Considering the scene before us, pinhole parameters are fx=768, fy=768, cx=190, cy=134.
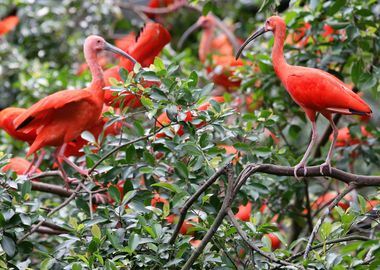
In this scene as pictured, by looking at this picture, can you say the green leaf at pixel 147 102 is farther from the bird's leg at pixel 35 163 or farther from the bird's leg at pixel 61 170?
the bird's leg at pixel 35 163

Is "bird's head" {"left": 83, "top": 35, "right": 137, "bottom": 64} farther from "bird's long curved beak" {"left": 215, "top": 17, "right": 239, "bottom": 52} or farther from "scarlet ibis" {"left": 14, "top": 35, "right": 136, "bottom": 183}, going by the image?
"bird's long curved beak" {"left": 215, "top": 17, "right": 239, "bottom": 52}

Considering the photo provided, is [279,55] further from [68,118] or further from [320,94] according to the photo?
[68,118]

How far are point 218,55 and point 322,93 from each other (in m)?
3.34

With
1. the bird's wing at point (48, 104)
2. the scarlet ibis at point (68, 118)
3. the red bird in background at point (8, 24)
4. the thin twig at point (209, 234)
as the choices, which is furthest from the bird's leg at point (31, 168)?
the red bird in background at point (8, 24)

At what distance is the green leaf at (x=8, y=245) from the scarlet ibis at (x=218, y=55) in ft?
6.49

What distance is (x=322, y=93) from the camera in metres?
3.71

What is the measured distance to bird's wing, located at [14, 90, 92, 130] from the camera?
4.10 metres

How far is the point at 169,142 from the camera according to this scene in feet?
12.2

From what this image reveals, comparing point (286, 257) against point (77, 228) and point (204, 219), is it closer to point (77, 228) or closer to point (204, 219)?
point (204, 219)

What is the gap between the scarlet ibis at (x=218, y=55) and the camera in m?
6.29

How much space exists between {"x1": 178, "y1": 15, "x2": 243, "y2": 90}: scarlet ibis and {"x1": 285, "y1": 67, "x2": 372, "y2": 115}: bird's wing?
111cm

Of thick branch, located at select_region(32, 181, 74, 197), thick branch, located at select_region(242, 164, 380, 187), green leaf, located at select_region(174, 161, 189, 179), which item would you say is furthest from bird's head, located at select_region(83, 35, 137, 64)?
thick branch, located at select_region(242, 164, 380, 187)

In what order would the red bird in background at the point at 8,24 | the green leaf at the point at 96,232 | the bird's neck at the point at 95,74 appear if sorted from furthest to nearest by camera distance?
the red bird in background at the point at 8,24, the bird's neck at the point at 95,74, the green leaf at the point at 96,232

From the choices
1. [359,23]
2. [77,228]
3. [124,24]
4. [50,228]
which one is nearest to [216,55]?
[124,24]
